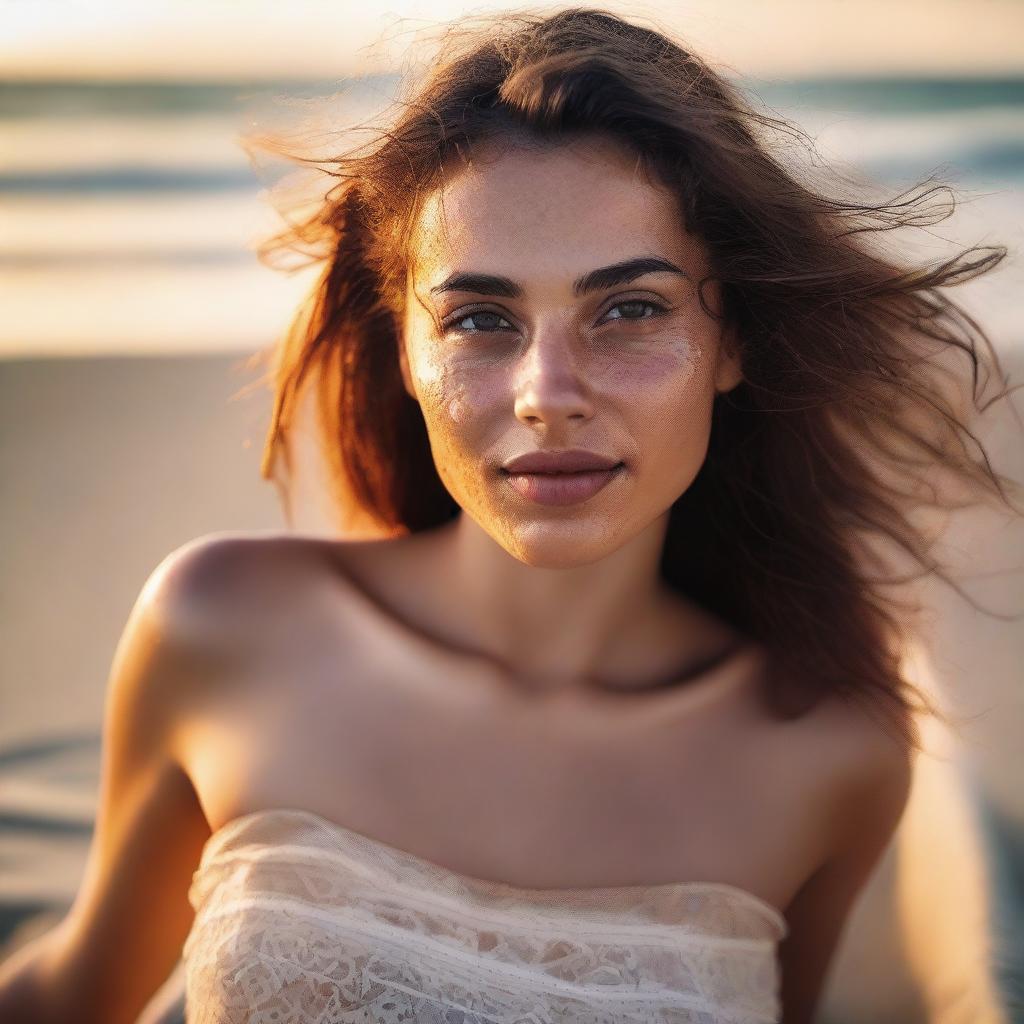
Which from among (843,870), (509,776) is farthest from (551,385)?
(843,870)

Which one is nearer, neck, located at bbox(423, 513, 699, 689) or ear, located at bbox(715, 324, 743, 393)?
ear, located at bbox(715, 324, 743, 393)

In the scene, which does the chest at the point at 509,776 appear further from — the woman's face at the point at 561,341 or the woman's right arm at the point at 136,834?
the woman's face at the point at 561,341

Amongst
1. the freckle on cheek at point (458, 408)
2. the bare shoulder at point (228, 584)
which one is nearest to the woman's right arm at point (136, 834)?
the bare shoulder at point (228, 584)

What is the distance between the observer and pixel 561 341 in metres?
1.40

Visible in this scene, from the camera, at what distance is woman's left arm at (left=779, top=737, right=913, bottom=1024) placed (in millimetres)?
1746

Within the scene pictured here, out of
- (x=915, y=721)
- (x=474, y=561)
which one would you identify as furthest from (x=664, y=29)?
(x=915, y=721)

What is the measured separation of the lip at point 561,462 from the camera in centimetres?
140

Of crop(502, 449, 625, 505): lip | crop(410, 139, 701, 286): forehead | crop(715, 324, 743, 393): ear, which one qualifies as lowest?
crop(502, 449, 625, 505): lip

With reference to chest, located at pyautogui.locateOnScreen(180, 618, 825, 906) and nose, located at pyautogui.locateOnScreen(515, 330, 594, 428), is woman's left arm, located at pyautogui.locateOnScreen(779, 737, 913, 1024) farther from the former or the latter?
nose, located at pyautogui.locateOnScreen(515, 330, 594, 428)

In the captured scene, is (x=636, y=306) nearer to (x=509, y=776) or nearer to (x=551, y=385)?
(x=551, y=385)

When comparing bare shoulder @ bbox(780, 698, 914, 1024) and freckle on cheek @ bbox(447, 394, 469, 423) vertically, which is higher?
freckle on cheek @ bbox(447, 394, 469, 423)

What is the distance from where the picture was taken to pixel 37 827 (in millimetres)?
2779

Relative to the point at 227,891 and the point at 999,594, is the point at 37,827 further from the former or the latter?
the point at 999,594

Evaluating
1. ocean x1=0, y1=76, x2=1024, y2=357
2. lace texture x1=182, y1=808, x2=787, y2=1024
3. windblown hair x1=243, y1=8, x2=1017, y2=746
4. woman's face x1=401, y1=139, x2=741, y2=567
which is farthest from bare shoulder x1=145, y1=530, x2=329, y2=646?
ocean x1=0, y1=76, x2=1024, y2=357
